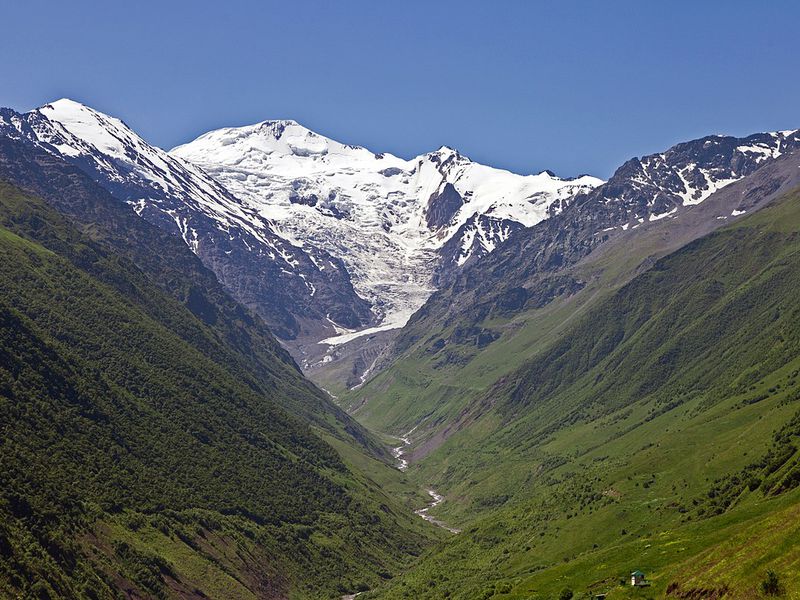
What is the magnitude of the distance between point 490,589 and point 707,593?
257ft

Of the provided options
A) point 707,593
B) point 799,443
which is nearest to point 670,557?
point 707,593

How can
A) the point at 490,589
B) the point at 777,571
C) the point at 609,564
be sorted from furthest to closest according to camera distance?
the point at 490,589 < the point at 609,564 < the point at 777,571

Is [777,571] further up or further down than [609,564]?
further up

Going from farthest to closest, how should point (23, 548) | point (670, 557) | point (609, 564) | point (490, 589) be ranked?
point (23, 548) → point (490, 589) → point (609, 564) → point (670, 557)

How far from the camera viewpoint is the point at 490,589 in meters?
177

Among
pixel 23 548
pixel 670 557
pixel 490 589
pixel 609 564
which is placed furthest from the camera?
pixel 23 548

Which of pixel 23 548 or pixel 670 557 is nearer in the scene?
pixel 670 557

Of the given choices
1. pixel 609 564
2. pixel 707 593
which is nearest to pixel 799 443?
pixel 609 564

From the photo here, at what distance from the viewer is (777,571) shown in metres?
96.0

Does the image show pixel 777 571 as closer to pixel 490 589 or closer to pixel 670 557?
pixel 670 557

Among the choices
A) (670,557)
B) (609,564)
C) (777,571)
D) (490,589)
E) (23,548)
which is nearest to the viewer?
(777,571)

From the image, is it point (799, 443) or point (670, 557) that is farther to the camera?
point (799, 443)

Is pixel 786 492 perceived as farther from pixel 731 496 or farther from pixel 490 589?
pixel 490 589

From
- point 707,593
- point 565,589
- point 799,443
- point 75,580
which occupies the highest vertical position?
point 799,443
